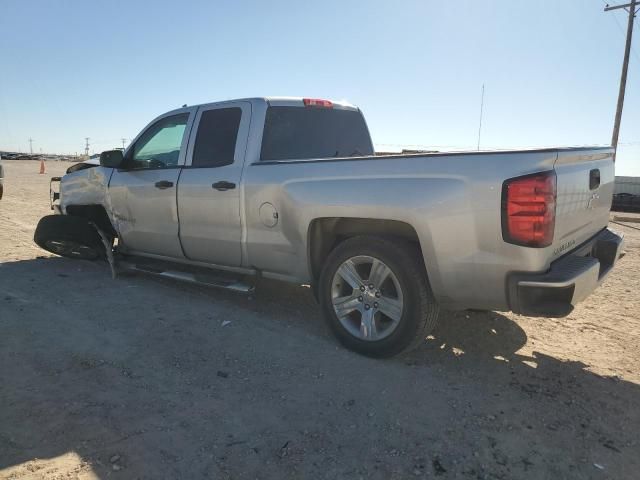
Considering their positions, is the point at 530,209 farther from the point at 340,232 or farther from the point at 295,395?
the point at 295,395

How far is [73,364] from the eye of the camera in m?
3.57

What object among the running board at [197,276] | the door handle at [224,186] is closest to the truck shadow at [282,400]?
the running board at [197,276]

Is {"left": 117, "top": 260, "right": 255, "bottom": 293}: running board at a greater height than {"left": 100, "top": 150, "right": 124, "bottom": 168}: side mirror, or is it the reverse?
{"left": 100, "top": 150, "right": 124, "bottom": 168}: side mirror

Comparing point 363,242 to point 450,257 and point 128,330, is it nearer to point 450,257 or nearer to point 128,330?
point 450,257

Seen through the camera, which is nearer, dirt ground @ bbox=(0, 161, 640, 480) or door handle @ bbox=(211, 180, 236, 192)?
dirt ground @ bbox=(0, 161, 640, 480)

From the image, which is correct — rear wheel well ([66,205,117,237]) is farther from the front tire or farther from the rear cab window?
the front tire

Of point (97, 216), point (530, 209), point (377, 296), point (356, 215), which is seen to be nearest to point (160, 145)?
point (97, 216)

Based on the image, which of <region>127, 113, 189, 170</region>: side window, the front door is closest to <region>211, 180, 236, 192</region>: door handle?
the front door

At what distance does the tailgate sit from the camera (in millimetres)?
3133

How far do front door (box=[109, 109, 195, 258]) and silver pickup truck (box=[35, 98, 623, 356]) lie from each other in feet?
0.06

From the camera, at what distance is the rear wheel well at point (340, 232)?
12.1 feet

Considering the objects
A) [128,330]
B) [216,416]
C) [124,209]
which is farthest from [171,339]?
[124,209]

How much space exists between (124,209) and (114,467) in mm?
3813

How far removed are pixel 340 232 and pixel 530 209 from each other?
1491mm
